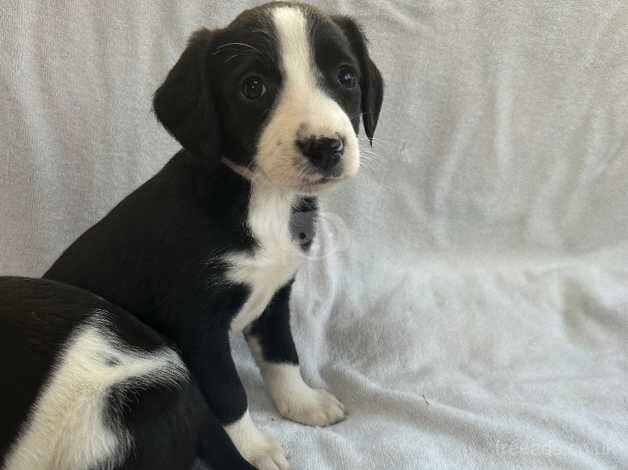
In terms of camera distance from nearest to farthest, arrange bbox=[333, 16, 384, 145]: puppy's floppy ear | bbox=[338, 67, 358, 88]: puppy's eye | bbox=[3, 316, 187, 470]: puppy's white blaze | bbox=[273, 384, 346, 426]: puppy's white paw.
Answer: bbox=[3, 316, 187, 470]: puppy's white blaze
bbox=[338, 67, 358, 88]: puppy's eye
bbox=[333, 16, 384, 145]: puppy's floppy ear
bbox=[273, 384, 346, 426]: puppy's white paw

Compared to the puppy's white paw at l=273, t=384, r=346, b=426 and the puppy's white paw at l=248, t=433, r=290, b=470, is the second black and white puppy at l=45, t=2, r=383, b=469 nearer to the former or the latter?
the puppy's white paw at l=248, t=433, r=290, b=470

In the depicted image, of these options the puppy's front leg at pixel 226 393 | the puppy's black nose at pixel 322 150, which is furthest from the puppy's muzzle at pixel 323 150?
the puppy's front leg at pixel 226 393

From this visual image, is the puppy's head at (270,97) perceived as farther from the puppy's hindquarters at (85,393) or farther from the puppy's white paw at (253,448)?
the puppy's white paw at (253,448)

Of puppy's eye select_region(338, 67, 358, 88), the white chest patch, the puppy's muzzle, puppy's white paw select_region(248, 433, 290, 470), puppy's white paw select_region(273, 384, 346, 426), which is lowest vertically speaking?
puppy's white paw select_region(273, 384, 346, 426)

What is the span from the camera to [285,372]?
187 centimetres

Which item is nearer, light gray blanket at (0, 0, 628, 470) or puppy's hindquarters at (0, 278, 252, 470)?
puppy's hindquarters at (0, 278, 252, 470)

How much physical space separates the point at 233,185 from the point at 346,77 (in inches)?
13.3

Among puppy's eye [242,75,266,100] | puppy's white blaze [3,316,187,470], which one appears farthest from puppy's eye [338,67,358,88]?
puppy's white blaze [3,316,187,470]

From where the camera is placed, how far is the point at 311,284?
229 centimetres

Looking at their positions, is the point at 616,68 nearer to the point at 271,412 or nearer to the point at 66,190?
the point at 271,412

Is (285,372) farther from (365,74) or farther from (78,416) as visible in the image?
(365,74)

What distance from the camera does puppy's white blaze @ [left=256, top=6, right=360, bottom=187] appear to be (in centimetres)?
134

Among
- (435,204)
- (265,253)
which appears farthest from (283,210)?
(435,204)

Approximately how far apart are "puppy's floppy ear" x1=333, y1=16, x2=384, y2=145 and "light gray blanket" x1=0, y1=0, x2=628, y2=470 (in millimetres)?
592
